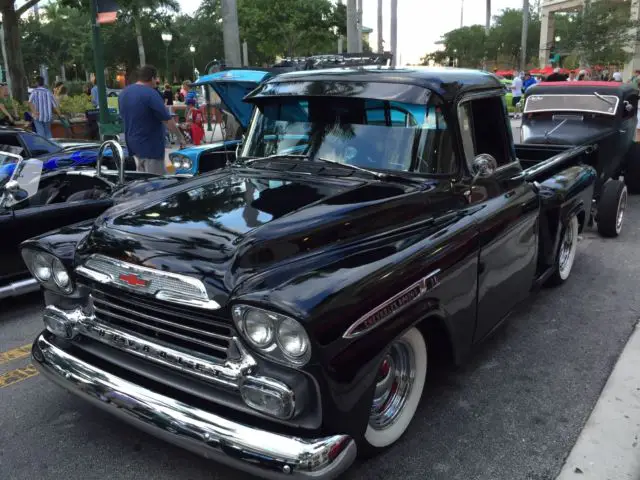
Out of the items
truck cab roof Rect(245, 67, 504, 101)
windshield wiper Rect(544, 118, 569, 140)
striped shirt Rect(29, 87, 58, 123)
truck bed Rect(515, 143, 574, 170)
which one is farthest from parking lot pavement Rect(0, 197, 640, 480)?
striped shirt Rect(29, 87, 58, 123)

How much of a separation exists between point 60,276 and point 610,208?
19.8 ft

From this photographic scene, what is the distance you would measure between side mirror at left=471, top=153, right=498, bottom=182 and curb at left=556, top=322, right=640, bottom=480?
1.51 m

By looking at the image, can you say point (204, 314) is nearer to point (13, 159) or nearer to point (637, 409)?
point (637, 409)

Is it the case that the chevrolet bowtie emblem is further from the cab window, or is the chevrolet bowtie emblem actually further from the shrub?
the shrub

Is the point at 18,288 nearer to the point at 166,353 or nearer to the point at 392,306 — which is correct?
the point at 166,353

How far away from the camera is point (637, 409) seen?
3461mm

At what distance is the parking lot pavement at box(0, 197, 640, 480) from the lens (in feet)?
9.68

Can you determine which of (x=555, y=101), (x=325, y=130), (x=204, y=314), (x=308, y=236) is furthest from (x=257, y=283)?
(x=555, y=101)

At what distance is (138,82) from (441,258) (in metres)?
5.86

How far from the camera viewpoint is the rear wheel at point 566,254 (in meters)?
5.30

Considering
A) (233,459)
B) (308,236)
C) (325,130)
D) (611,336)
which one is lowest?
(611,336)

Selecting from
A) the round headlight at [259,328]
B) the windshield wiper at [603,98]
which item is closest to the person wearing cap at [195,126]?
the windshield wiper at [603,98]

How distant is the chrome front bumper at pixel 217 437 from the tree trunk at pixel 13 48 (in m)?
16.0

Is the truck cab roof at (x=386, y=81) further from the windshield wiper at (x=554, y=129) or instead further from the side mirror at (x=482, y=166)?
the windshield wiper at (x=554, y=129)
